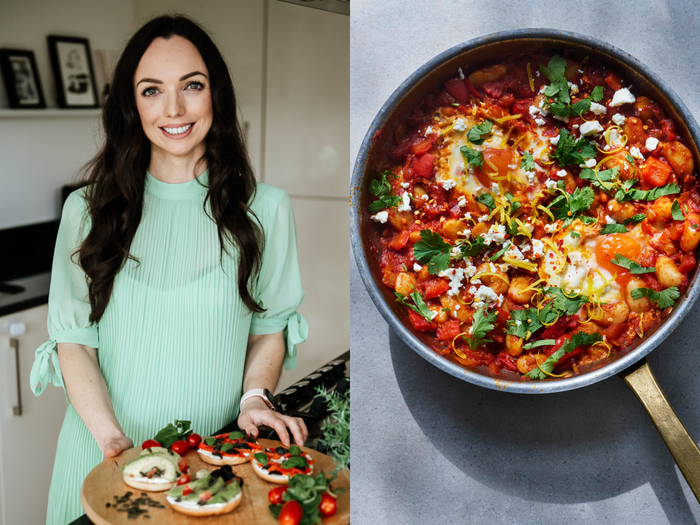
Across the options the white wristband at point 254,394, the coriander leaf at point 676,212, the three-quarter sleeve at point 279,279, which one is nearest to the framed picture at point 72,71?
the three-quarter sleeve at point 279,279

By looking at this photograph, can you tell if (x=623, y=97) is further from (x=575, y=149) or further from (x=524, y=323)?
(x=524, y=323)

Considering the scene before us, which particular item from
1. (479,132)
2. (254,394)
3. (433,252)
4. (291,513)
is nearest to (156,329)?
(254,394)

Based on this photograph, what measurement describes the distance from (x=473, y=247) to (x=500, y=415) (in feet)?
0.96

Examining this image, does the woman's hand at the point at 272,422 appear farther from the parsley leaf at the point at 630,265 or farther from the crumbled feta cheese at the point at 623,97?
the crumbled feta cheese at the point at 623,97

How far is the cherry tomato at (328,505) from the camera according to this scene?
2.65ft

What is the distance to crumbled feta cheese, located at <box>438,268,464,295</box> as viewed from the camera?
780 millimetres

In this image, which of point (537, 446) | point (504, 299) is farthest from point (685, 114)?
point (537, 446)

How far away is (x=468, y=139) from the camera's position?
81 centimetres

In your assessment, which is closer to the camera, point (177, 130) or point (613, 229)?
point (613, 229)

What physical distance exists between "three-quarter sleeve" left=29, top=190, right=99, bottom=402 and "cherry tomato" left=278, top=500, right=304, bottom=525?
1.82 ft

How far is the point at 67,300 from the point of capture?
3.53ft

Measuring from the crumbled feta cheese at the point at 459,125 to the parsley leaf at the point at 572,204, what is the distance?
163mm

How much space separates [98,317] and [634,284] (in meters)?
0.94

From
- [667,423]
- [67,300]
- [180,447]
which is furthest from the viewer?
[67,300]
